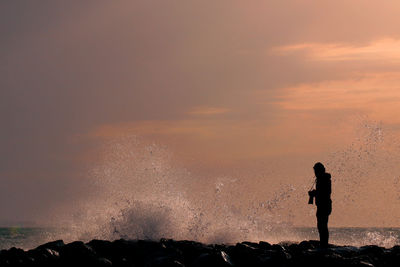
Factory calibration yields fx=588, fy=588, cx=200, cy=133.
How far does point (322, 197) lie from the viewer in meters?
15.0

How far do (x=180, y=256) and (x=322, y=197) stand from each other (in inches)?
158

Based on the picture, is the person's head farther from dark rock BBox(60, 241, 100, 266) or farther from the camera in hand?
dark rock BBox(60, 241, 100, 266)

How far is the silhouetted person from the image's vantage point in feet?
48.8

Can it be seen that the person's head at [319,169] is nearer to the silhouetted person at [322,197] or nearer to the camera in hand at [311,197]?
the silhouetted person at [322,197]

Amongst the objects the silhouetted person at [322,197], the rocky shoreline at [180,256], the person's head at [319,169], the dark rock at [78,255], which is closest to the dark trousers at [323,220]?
the silhouetted person at [322,197]

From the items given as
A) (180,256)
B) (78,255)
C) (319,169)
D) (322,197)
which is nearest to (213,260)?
(180,256)

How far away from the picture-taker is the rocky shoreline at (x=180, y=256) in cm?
1237

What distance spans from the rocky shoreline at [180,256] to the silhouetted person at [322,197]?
2.91 ft

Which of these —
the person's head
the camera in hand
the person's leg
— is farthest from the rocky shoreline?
the person's head

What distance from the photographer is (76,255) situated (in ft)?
43.7

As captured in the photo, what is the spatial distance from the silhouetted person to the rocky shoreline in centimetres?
89

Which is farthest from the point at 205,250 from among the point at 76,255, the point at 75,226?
the point at 75,226

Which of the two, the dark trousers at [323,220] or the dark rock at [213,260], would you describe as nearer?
the dark rock at [213,260]

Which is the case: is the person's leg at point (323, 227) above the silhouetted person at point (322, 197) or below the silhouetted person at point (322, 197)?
below
